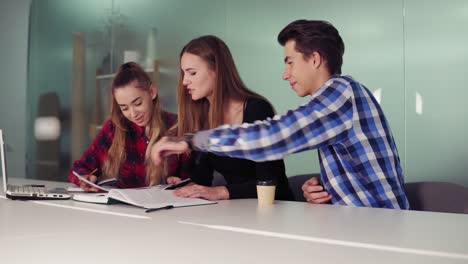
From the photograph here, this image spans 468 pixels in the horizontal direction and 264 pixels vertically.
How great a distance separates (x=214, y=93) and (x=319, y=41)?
1.79ft

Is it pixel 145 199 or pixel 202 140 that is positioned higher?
pixel 202 140

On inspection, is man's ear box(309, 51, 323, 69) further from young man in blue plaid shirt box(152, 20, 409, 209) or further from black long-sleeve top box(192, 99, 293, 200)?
black long-sleeve top box(192, 99, 293, 200)

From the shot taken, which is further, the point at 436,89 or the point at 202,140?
the point at 436,89

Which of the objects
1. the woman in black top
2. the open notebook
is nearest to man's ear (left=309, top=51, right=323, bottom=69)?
the woman in black top

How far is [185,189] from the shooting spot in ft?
5.71

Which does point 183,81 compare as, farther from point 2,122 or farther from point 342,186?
point 2,122

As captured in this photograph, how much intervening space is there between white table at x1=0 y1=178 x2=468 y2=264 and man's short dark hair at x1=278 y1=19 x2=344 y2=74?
1.81 ft

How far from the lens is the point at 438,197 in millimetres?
1905

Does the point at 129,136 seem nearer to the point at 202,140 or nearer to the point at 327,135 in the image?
the point at 202,140

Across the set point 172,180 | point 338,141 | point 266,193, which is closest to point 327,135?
point 338,141

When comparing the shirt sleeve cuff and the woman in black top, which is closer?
the shirt sleeve cuff

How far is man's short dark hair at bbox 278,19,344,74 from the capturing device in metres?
1.78

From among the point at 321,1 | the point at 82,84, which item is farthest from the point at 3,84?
the point at 321,1

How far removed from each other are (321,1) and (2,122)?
10.0ft
